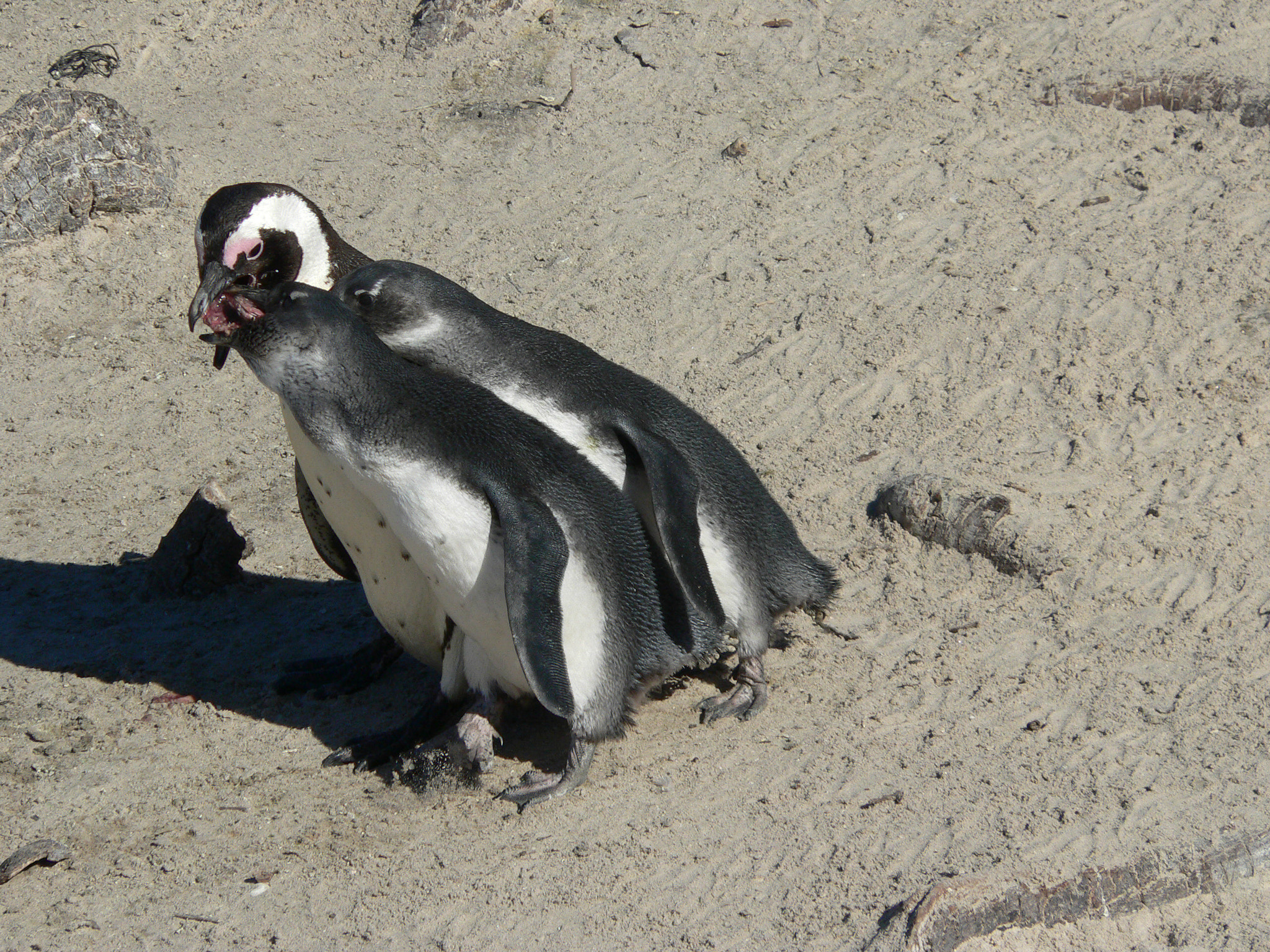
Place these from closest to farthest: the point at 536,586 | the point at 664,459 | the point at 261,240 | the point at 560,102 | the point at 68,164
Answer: the point at 536,586 → the point at 664,459 → the point at 261,240 → the point at 68,164 → the point at 560,102

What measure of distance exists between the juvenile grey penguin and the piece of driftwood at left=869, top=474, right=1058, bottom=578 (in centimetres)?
61

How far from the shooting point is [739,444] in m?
3.89

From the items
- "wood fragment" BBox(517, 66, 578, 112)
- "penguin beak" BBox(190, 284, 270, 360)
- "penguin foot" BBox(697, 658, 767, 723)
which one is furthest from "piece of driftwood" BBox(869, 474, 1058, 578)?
"wood fragment" BBox(517, 66, 578, 112)

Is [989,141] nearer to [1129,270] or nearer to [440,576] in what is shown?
[1129,270]

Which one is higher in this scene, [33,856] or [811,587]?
[811,587]

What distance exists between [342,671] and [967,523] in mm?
1671

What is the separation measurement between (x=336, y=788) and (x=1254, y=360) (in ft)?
9.50

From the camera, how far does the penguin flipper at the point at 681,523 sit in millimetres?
2510

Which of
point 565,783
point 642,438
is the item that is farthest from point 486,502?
point 565,783

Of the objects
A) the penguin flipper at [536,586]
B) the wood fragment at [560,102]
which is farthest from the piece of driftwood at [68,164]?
the penguin flipper at [536,586]

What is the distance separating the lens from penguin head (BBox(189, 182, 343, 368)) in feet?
10.0

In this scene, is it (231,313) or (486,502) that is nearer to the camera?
(486,502)

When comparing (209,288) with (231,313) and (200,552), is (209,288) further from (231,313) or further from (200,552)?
(200,552)

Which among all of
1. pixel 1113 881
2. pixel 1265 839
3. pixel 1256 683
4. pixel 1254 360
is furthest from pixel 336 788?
pixel 1254 360
